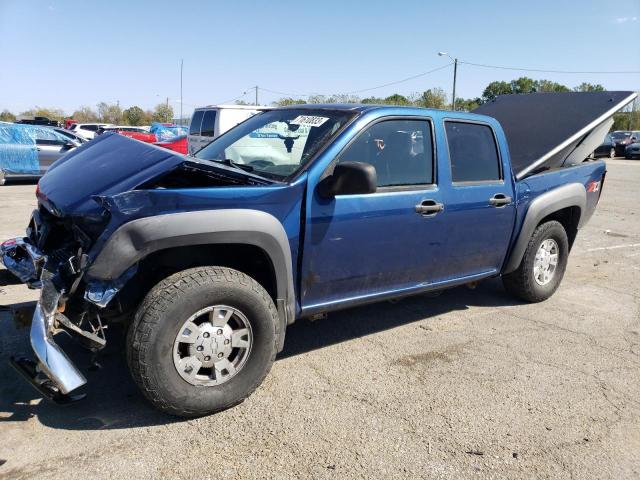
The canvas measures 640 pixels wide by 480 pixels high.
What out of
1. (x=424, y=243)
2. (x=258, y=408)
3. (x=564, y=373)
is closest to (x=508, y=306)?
(x=564, y=373)

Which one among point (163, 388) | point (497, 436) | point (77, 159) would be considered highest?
point (77, 159)

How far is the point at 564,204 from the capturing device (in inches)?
204

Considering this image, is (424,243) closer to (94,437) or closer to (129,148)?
(129,148)

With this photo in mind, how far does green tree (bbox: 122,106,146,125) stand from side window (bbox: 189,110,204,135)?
59.6m

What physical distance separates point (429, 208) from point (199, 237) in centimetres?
178

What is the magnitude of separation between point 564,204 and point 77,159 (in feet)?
14.2

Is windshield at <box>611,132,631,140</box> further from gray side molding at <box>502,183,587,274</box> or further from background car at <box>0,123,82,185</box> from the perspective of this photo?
gray side molding at <box>502,183,587,274</box>

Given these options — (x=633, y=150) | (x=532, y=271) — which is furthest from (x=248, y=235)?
(x=633, y=150)

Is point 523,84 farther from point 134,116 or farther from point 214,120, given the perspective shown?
point 214,120

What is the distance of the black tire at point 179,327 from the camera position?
2832 millimetres

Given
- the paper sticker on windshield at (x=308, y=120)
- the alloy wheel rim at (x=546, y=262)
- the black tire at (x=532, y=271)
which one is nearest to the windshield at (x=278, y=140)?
the paper sticker on windshield at (x=308, y=120)

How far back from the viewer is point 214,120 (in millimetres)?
14133

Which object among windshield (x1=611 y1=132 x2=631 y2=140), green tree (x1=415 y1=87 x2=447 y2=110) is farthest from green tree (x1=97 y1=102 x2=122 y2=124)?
windshield (x1=611 y1=132 x2=631 y2=140)

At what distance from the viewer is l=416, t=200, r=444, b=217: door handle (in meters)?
3.88
